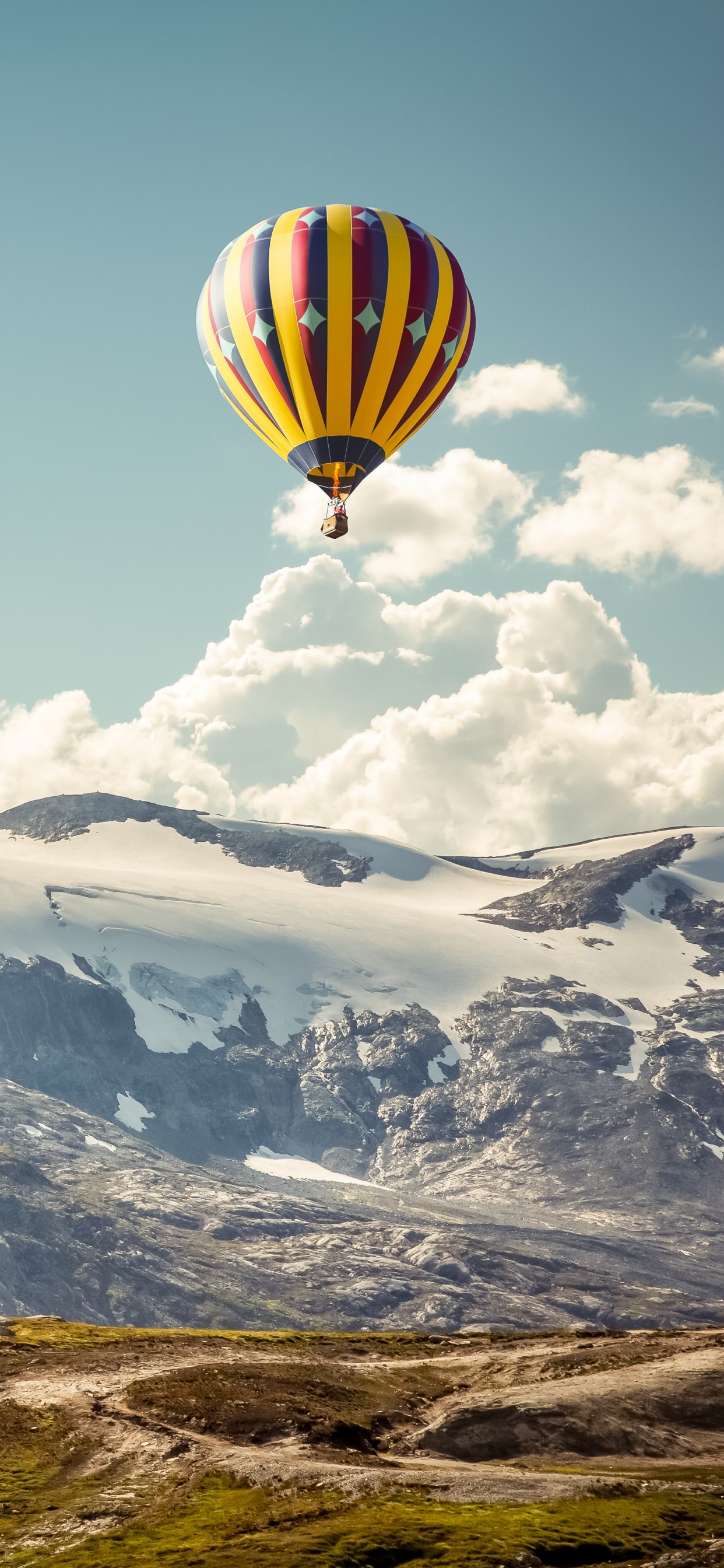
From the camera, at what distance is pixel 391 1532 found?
3397 cm

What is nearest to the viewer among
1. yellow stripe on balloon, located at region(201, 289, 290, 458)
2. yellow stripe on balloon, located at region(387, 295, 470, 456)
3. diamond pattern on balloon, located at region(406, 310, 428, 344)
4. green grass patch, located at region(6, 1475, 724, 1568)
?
green grass patch, located at region(6, 1475, 724, 1568)

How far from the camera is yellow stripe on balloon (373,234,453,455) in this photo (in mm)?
88812

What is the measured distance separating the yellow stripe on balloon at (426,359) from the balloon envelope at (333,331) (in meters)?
0.09

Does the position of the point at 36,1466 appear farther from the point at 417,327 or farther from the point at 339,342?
the point at 417,327

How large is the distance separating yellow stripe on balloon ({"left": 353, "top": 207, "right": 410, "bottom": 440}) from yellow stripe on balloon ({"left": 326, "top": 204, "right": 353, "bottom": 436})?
131cm

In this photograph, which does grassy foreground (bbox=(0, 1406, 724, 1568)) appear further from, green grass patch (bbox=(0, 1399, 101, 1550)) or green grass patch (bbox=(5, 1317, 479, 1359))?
green grass patch (bbox=(5, 1317, 479, 1359))

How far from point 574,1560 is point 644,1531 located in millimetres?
2721

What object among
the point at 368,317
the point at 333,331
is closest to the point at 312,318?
the point at 333,331

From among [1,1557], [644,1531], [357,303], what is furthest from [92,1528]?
[357,303]

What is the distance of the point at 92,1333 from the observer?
73.0 m

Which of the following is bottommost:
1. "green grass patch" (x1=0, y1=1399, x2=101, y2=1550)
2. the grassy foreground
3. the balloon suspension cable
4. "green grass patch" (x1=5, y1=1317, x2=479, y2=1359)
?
"green grass patch" (x1=5, y1=1317, x2=479, y2=1359)

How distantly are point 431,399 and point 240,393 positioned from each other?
46.3 ft

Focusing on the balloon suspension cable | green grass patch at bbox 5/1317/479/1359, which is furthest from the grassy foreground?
the balloon suspension cable

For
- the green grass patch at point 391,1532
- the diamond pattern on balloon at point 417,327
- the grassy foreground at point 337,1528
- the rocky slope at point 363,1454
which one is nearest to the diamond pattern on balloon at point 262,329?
the diamond pattern on balloon at point 417,327
